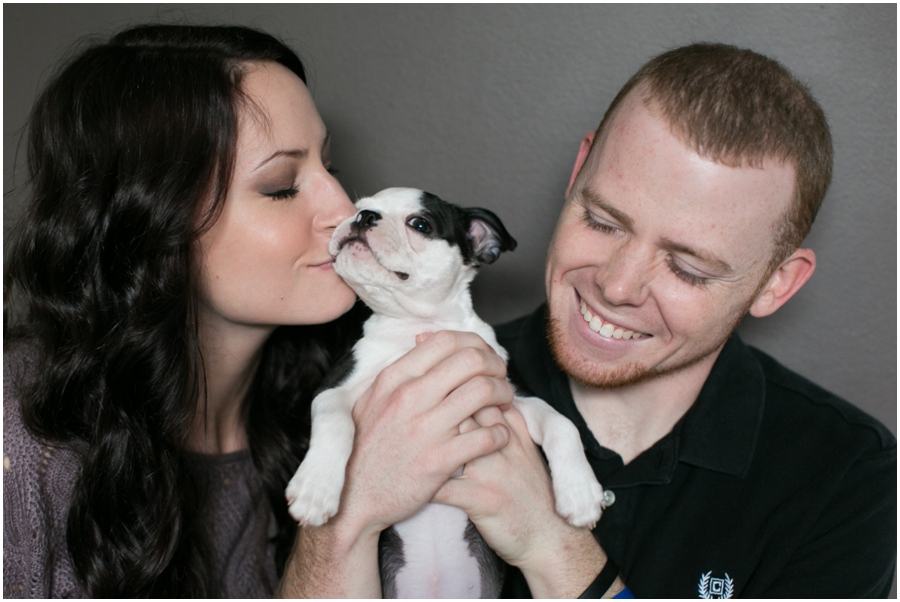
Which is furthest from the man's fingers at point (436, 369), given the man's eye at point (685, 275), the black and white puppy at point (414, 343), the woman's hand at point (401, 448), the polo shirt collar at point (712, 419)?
the man's eye at point (685, 275)

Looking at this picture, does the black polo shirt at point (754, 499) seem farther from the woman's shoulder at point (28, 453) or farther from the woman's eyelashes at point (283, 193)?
the woman's shoulder at point (28, 453)

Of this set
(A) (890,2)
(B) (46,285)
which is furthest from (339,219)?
(A) (890,2)

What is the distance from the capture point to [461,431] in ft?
6.80

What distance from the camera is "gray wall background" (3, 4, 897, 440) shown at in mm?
2885

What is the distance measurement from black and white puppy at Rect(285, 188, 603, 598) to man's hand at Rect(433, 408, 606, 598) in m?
0.07

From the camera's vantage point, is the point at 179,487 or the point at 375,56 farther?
the point at 375,56

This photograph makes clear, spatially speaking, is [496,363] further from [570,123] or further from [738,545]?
[570,123]

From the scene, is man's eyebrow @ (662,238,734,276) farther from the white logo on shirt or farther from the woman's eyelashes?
the woman's eyelashes

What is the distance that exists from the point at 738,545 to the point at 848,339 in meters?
1.41

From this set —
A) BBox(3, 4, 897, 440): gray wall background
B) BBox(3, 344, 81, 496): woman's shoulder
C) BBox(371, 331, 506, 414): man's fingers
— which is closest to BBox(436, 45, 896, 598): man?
BBox(371, 331, 506, 414): man's fingers

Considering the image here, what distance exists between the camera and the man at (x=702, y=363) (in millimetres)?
2033

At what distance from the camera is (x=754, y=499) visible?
2.21 meters

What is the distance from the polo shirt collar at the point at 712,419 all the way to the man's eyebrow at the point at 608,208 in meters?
0.67

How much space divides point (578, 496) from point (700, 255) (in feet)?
2.46
